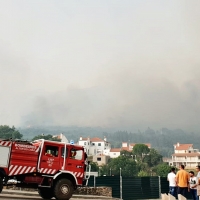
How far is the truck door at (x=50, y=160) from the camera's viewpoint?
44.3ft

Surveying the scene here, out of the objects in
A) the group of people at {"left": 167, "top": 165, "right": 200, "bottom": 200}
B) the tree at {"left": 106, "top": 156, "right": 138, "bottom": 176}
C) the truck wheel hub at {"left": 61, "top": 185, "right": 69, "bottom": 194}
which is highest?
the tree at {"left": 106, "top": 156, "right": 138, "bottom": 176}

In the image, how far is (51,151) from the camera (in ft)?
45.4

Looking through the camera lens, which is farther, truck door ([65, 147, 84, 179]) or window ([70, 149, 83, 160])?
window ([70, 149, 83, 160])

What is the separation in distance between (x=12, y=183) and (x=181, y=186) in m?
7.78

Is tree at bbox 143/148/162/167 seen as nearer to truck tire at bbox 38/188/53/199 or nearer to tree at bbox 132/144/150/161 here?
tree at bbox 132/144/150/161

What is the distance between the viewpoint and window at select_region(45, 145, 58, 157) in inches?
539

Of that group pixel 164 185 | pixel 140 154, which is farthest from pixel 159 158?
pixel 164 185

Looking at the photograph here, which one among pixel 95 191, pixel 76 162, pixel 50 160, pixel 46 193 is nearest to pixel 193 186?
pixel 76 162

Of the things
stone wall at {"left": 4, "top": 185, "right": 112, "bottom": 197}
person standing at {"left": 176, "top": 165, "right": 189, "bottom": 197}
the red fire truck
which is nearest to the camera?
the red fire truck

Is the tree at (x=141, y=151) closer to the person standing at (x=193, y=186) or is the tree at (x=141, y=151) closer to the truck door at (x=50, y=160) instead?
the person standing at (x=193, y=186)

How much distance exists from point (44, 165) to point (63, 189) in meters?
1.47

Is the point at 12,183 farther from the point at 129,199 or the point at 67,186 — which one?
the point at 129,199

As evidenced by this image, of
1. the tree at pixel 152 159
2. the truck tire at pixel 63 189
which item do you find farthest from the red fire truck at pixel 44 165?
the tree at pixel 152 159

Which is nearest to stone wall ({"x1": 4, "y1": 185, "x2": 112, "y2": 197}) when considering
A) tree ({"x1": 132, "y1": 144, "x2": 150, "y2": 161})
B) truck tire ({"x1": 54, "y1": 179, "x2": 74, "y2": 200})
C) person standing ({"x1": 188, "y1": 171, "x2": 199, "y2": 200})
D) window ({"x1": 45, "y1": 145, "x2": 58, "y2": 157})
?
truck tire ({"x1": 54, "y1": 179, "x2": 74, "y2": 200})
